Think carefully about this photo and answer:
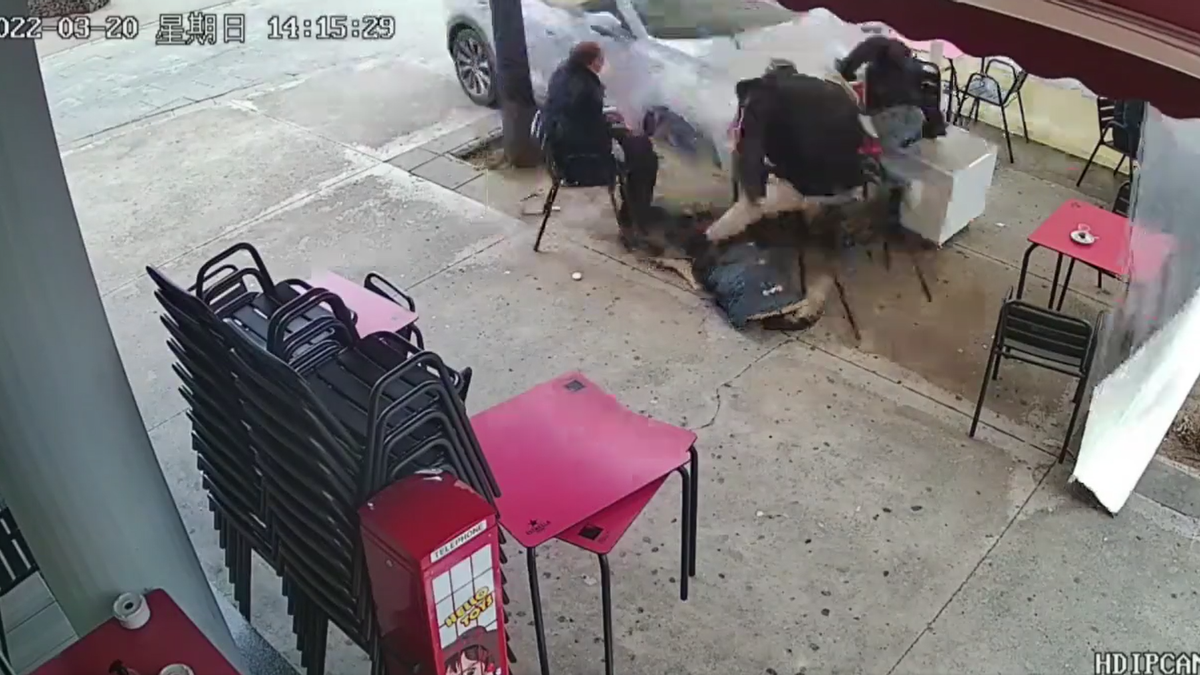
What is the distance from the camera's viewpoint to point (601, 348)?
4.74 metres

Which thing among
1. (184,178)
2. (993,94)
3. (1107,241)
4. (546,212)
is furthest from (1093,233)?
(184,178)

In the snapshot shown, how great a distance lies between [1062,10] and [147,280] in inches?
187

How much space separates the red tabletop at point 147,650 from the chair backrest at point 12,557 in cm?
50

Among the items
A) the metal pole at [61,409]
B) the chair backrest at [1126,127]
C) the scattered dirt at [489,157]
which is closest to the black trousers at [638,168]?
the scattered dirt at [489,157]

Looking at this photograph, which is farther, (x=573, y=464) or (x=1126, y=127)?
(x=1126, y=127)

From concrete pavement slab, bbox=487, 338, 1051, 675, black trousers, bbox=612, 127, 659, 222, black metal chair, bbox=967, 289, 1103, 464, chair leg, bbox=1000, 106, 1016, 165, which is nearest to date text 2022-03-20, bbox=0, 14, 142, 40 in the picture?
black trousers, bbox=612, 127, 659, 222

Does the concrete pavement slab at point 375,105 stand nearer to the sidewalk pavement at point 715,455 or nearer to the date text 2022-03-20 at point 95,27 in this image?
the sidewalk pavement at point 715,455

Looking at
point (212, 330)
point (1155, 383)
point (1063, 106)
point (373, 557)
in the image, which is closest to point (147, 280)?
point (212, 330)

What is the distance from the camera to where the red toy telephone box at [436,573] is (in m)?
2.33

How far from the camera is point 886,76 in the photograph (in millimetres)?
5395

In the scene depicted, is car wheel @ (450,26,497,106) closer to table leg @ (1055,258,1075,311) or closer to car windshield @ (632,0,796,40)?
car windshield @ (632,0,796,40)

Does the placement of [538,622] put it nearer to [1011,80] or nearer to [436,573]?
[436,573]

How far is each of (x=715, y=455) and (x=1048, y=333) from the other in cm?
136

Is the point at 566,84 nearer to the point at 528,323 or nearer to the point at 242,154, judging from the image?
the point at 528,323
